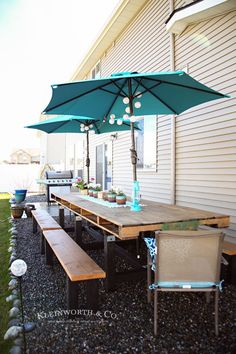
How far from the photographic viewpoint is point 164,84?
11.5 feet

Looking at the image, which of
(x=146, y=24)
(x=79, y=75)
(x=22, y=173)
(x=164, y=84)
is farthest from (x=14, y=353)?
(x=22, y=173)

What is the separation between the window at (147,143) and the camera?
6.07 m

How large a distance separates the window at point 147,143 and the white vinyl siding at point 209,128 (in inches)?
37.0

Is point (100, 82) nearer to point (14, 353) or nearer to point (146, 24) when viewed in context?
point (14, 353)

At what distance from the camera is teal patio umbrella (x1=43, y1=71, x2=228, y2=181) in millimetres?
3174

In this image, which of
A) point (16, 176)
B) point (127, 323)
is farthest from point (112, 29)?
point (16, 176)

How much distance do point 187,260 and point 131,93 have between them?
2.08m

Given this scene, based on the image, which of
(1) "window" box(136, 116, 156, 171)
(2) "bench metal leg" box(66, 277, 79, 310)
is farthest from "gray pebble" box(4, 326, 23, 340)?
(1) "window" box(136, 116, 156, 171)

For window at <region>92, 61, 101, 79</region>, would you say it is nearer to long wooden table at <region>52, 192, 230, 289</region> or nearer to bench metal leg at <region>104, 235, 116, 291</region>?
long wooden table at <region>52, 192, 230, 289</region>

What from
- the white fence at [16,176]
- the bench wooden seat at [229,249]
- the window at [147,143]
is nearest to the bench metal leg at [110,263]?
the bench wooden seat at [229,249]

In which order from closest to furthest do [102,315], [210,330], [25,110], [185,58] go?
[210,330] < [102,315] < [185,58] < [25,110]

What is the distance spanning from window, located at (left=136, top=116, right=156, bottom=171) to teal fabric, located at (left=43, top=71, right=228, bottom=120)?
162cm

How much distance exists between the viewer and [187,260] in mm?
2121

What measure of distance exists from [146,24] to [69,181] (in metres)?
5.33
